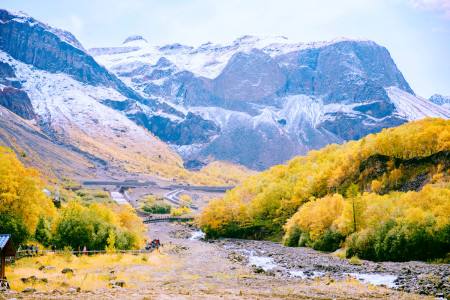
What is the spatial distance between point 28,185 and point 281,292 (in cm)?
3535

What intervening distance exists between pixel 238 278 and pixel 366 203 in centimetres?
3709

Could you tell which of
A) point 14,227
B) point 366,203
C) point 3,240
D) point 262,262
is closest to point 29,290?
point 3,240

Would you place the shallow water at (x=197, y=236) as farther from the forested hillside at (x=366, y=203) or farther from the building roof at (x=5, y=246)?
the building roof at (x=5, y=246)

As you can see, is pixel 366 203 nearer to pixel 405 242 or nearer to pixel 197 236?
pixel 405 242

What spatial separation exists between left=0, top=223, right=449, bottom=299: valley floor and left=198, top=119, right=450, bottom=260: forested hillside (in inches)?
220

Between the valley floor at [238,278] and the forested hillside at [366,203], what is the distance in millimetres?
5600

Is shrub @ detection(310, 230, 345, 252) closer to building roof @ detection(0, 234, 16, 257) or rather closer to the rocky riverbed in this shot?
the rocky riverbed

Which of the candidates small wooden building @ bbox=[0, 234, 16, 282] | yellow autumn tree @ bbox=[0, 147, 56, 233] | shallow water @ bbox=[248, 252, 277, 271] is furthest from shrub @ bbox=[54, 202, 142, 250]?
small wooden building @ bbox=[0, 234, 16, 282]

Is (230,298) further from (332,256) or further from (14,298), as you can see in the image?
(332,256)

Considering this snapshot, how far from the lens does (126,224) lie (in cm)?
9106

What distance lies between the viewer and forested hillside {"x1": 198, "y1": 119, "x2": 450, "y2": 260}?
5972 centimetres

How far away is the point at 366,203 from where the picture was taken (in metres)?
77.6

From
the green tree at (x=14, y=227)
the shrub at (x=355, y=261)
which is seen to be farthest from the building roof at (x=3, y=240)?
the shrub at (x=355, y=261)

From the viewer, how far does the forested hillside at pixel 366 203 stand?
5972cm
